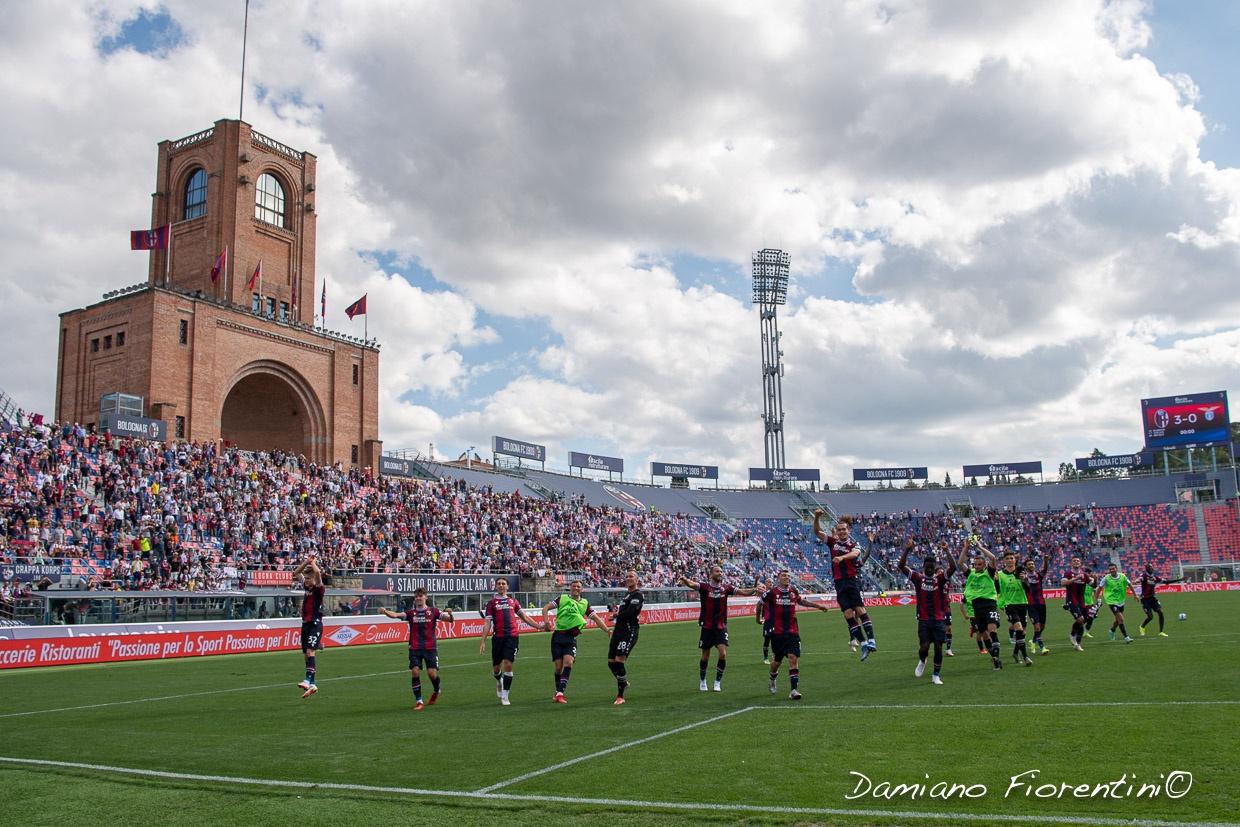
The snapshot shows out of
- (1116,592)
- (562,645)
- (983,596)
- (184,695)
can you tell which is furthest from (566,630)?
(1116,592)

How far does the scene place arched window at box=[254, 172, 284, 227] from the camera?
62.5m

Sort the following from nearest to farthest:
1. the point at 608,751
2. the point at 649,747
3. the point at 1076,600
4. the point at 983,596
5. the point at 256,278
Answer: the point at 608,751 → the point at 649,747 → the point at 983,596 → the point at 1076,600 → the point at 256,278

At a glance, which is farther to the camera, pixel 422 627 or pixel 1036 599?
pixel 1036 599

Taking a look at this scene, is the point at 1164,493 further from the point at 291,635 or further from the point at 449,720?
the point at 449,720

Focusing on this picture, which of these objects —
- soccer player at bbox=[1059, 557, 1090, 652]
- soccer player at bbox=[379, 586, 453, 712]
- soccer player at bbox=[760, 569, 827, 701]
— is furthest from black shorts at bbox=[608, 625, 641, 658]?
soccer player at bbox=[1059, 557, 1090, 652]

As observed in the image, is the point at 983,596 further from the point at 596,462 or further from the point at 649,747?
the point at 596,462

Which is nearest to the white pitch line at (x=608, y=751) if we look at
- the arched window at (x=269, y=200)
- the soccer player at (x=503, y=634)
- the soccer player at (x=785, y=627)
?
the soccer player at (x=785, y=627)

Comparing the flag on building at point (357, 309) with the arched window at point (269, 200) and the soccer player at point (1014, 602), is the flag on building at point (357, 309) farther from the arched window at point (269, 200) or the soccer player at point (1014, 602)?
the soccer player at point (1014, 602)

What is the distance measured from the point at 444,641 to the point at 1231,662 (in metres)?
26.6

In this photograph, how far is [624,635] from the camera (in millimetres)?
16047

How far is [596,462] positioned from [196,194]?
40.4 metres

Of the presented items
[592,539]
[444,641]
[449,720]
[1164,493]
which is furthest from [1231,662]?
[1164,493]

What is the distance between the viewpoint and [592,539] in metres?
59.9

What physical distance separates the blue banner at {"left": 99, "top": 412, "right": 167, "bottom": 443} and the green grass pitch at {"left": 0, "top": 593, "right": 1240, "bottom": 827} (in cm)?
2758
